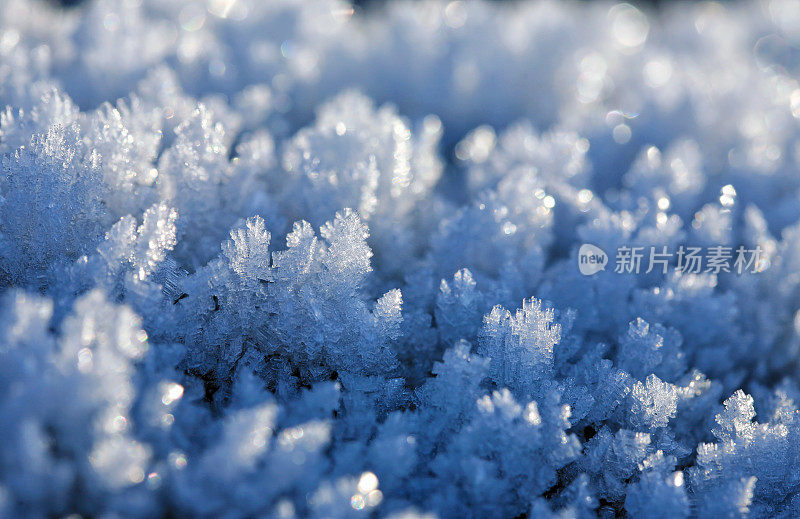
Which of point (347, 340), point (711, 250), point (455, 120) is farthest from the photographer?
point (455, 120)

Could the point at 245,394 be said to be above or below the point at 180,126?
below

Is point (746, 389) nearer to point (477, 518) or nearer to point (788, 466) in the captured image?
point (788, 466)

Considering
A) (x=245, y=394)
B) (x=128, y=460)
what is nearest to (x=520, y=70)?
(x=245, y=394)

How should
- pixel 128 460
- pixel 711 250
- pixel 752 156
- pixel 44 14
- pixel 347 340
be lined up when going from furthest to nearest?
pixel 44 14, pixel 752 156, pixel 711 250, pixel 347 340, pixel 128 460

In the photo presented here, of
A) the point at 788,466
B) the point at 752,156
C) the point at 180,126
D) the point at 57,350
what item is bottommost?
the point at 788,466

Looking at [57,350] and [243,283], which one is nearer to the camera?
[57,350]

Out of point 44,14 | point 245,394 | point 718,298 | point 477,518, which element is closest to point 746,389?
point 718,298

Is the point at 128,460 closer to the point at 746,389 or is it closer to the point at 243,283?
the point at 243,283
